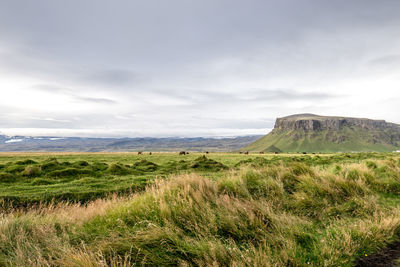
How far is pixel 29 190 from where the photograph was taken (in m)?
12.6

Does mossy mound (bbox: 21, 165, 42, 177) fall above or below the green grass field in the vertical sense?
below

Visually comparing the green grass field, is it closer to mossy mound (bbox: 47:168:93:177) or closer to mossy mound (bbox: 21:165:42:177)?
mossy mound (bbox: 47:168:93:177)

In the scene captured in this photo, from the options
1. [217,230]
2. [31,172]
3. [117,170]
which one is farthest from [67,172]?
[217,230]

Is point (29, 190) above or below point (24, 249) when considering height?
below

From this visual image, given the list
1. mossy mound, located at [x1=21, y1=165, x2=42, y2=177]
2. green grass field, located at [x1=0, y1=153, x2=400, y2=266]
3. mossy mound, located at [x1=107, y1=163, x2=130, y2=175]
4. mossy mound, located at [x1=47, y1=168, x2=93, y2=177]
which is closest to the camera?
green grass field, located at [x1=0, y1=153, x2=400, y2=266]

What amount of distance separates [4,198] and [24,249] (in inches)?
349

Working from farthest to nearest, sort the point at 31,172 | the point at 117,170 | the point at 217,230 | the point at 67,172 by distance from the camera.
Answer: the point at 117,170, the point at 67,172, the point at 31,172, the point at 217,230

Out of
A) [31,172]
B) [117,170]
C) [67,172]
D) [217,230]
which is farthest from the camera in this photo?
[117,170]

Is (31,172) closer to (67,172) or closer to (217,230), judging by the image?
(67,172)

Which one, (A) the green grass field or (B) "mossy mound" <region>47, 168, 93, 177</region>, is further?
(B) "mossy mound" <region>47, 168, 93, 177</region>

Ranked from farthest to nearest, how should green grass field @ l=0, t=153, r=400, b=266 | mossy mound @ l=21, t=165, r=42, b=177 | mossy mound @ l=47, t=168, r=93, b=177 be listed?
1. mossy mound @ l=47, t=168, r=93, b=177
2. mossy mound @ l=21, t=165, r=42, b=177
3. green grass field @ l=0, t=153, r=400, b=266

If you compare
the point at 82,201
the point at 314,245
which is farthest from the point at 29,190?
the point at 314,245

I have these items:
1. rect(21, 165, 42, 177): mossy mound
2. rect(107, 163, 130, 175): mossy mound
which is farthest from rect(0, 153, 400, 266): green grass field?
rect(21, 165, 42, 177): mossy mound

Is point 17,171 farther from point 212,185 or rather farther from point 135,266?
point 135,266
